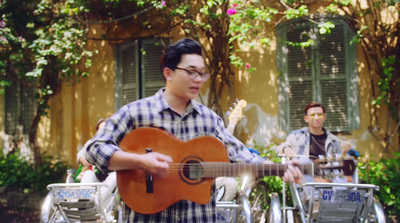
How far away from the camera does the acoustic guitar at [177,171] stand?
2.65 m

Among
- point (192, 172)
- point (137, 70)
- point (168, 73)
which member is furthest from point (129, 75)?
point (192, 172)

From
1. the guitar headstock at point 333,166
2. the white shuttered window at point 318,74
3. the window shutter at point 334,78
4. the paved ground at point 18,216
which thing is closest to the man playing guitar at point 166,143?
the guitar headstock at point 333,166

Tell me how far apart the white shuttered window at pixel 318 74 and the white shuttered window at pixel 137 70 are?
2368mm

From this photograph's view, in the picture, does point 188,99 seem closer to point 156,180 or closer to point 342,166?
point 156,180

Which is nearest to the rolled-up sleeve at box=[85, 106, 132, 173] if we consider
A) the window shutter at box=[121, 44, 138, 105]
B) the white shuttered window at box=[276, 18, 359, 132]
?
the white shuttered window at box=[276, 18, 359, 132]

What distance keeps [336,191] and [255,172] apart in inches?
105

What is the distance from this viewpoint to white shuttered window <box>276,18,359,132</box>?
26.6ft

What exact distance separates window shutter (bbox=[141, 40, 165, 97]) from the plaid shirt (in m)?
6.71

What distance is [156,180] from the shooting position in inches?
105

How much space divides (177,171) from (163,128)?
25 centimetres

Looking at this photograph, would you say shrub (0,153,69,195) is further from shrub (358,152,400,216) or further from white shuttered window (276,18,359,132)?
shrub (358,152,400,216)

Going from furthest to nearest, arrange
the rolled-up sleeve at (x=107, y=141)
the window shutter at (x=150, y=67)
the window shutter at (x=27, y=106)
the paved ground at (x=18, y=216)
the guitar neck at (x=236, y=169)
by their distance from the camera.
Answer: the window shutter at (x=27, y=106) < the window shutter at (x=150, y=67) < the paved ground at (x=18, y=216) < the guitar neck at (x=236, y=169) < the rolled-up sleeve at (x=107, y=141)

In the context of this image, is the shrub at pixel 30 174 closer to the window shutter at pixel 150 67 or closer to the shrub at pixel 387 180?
the window shutter at pixel 150 67

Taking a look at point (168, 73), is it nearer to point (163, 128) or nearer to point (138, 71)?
point (163, 128)
